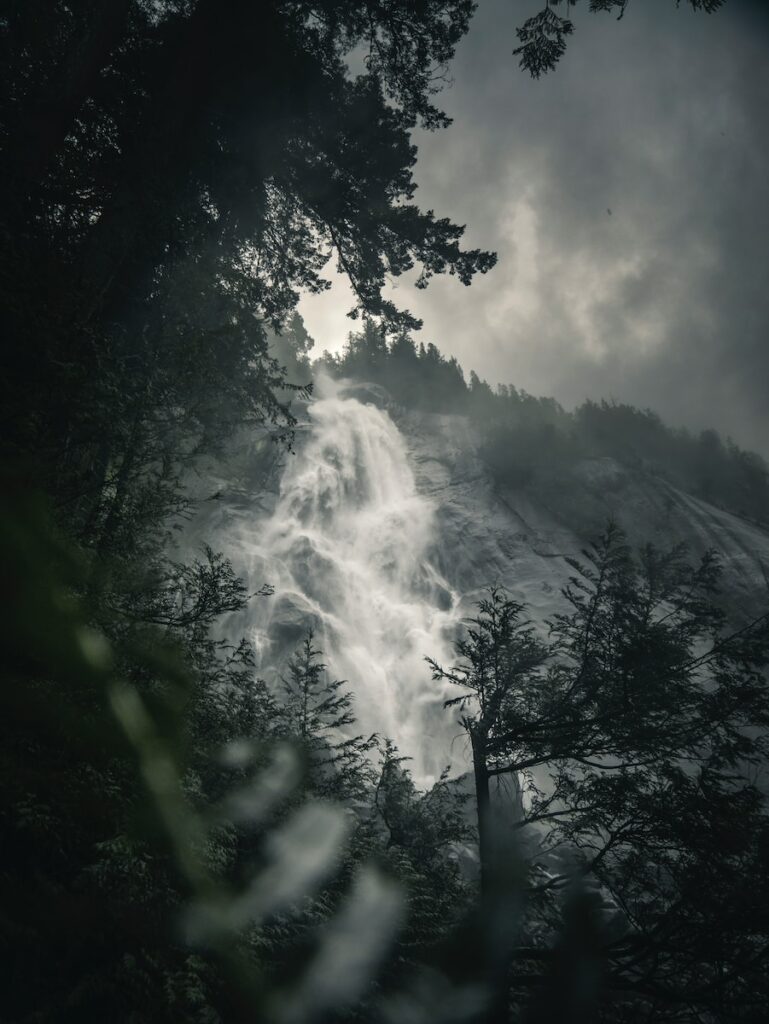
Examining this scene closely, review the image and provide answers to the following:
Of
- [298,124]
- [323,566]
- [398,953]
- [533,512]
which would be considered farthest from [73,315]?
[533,512]

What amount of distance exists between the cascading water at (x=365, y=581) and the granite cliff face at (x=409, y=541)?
0.11 metres

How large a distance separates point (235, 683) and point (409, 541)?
34.4 meters

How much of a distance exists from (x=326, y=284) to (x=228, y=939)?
13.2 metres

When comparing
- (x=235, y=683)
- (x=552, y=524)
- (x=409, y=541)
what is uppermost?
(x=552, y=524)

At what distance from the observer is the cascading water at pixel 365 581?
27.6 meters

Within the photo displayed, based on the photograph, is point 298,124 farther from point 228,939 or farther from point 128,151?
point 228,939

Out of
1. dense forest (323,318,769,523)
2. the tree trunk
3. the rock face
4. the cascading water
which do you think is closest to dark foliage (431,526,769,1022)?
the tree trunk

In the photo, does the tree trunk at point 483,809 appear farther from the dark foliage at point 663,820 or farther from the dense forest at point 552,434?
the dense forest at point 552,434

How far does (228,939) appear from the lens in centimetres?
342

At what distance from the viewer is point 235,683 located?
7.79 m

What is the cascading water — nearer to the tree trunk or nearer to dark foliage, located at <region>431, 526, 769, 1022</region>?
the tree trunk

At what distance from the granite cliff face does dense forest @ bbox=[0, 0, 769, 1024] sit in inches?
671

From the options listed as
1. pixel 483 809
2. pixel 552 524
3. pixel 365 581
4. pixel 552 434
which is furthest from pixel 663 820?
pixel 552 434

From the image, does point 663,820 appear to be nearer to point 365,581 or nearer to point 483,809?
point 483,809
